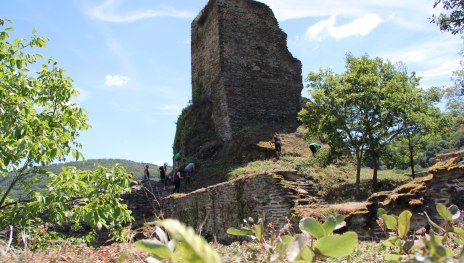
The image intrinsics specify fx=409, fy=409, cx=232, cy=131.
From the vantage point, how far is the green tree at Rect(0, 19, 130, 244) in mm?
5832

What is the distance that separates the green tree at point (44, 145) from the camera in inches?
230

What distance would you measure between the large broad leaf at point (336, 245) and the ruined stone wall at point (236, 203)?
860 centimetres

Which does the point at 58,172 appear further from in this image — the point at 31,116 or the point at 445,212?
the point at 445,212

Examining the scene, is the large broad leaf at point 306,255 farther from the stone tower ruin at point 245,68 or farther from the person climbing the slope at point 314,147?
the stone tower ruin at point 245,68

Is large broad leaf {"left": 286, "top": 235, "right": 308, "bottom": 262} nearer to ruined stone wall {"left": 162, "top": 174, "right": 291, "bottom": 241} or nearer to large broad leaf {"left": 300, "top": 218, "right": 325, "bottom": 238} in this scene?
large broad leaf {"left": 300, "top": 218, "right": 325, "bottom": 238}

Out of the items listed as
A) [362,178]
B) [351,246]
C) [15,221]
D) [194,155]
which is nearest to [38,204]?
[15,221]

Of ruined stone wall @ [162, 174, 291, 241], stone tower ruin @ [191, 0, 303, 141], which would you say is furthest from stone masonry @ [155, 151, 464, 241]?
stone tower ruin @ [191, 0, 303, 141]

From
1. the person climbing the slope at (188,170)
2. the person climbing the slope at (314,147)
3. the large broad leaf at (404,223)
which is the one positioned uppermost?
the person climbing the slope at (314,147)

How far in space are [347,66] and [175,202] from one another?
9.16m

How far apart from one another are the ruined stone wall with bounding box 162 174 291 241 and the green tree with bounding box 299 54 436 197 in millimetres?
5825

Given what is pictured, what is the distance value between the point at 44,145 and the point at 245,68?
18.0 metres

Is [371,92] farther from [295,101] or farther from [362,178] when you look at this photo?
[295,101]

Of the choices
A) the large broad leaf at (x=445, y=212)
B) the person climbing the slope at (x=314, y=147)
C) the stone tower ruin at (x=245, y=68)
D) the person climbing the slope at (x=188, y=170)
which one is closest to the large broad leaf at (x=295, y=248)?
the large broad leaf at (x=445, y=212)

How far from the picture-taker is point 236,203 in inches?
458
